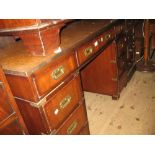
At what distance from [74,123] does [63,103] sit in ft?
0.91

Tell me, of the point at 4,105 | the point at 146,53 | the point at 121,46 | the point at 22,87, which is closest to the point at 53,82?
the point at 22,87

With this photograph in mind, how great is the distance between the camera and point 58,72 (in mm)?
1258

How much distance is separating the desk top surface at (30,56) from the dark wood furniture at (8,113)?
0.32ft

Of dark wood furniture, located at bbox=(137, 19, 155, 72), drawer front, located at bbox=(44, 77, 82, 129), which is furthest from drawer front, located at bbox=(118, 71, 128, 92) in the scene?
drawer front, located at bbox=(44, 77, 82, 129)

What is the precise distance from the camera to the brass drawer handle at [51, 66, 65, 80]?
1217 millimetres

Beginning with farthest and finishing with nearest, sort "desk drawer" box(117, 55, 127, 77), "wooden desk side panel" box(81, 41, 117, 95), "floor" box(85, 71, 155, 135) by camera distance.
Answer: "desk drawer" box(117, 55, 127, 77) → "wooden desk side panel" box(81, 41, 117, 95) → "floor" box(85, 71, 155, 135)

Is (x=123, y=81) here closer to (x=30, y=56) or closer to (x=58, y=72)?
(x=58, y=72)

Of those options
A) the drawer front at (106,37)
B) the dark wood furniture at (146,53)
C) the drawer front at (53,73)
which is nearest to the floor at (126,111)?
the dark wood furniture at (146,53)

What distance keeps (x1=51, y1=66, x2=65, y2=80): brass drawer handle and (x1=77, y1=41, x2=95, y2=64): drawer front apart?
0.25m

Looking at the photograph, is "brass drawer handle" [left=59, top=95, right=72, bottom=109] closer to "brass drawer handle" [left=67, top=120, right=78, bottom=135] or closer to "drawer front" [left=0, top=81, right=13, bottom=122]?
"brass drawer handle" [left=67, top=120, right=78, bottom=135]

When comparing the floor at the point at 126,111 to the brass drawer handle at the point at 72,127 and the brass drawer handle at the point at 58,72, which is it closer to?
the brass drawer handle at the point at 72,127
